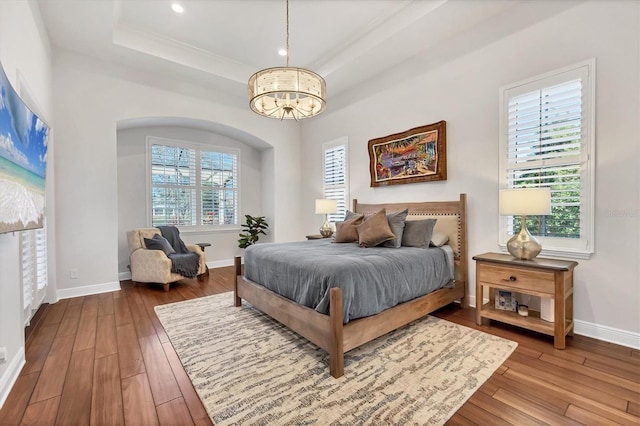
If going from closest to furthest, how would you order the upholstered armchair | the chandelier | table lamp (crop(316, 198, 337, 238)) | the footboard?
the footboard
the chandelier
the upholstered armchair
table lamp (crop(316, 198, 337, 238))

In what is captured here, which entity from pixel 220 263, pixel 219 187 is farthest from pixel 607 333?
pixel 219 187

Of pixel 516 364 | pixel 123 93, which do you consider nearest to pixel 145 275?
pixel 123 93

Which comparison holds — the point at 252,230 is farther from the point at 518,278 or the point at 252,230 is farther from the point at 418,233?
the point at 518,278

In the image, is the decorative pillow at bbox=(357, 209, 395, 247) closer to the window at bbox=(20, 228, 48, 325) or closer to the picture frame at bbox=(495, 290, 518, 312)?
the picture frame at bbox=(495, 290, 518, 312)

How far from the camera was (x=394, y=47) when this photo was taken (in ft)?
11.9

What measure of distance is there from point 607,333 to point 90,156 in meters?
6.12

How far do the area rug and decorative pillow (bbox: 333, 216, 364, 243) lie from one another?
1239mm

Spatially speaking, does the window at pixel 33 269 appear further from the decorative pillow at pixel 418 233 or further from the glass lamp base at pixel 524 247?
the glass lamp base at pixel 524 247

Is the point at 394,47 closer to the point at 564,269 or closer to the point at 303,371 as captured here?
the point at 564,269

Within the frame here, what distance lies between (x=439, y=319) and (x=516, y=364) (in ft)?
2.90

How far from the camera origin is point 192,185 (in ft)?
18.4

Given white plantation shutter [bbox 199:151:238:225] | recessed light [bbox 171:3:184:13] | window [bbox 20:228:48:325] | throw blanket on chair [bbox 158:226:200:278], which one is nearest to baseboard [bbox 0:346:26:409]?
window [bbox 20:228:48:325]

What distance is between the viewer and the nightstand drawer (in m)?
2.33

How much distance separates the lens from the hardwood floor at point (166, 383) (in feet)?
Answer: 5.14
